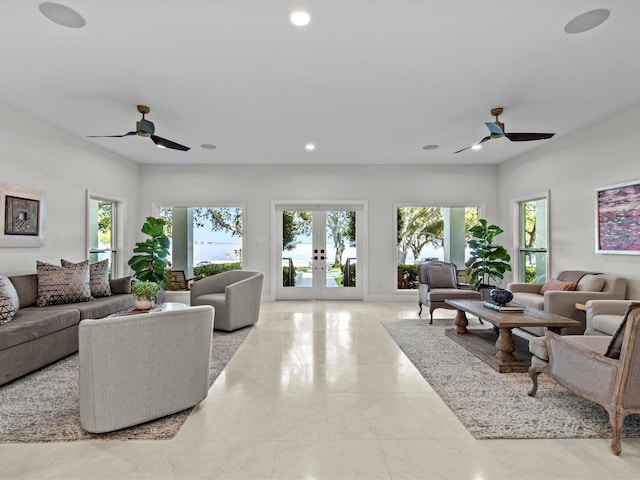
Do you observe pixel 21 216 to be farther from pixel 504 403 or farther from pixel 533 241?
pixel 533 241

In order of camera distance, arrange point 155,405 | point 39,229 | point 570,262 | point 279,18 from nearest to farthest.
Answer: point 155,405 → point 279,18 → point 39,229 → point 570,262

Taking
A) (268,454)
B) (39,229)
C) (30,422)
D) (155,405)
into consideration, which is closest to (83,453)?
(155,405)

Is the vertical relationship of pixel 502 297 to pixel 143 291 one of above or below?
below

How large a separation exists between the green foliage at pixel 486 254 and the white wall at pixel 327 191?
1.22 m

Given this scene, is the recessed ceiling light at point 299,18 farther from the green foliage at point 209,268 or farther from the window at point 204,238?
the green foliage at point 209,268

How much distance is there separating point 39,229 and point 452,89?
17.1 ft

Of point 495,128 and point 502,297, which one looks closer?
point 502,297

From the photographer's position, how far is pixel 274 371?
3.34 metres

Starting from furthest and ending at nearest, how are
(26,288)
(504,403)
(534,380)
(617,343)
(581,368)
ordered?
1. (26,288)
2. (534,380)
3. (504,403)
4. (581,368)
5. (617,343)

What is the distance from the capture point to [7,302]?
324cm

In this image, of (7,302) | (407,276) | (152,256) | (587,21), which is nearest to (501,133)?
(587,21)

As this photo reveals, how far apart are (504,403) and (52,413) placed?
327cm

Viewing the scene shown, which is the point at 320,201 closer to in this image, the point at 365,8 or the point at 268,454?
the point at 365,8

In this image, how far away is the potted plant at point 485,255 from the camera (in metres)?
5.96
